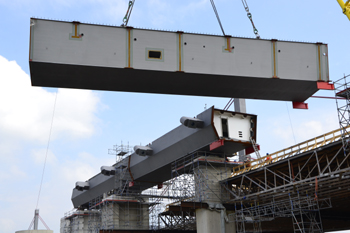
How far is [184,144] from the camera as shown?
3831 centimetres

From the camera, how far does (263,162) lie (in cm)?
3262

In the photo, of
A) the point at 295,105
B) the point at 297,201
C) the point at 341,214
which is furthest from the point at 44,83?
the point at 341,214

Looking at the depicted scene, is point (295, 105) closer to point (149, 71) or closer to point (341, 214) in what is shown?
point (149, 71)

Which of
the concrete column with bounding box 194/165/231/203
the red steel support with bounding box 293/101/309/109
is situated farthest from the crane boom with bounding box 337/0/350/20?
the concrete column with bounding box 194/165/231/203

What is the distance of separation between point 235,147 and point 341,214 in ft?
46.3

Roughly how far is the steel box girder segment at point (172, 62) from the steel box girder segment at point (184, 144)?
23.8 ft

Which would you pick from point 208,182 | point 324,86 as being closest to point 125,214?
point 208,182

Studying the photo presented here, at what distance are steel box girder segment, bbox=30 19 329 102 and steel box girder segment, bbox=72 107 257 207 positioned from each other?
7262 mm

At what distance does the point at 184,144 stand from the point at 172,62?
1382cm

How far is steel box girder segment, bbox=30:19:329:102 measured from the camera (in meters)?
24.7

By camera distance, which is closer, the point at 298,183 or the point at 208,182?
the point at 298,183

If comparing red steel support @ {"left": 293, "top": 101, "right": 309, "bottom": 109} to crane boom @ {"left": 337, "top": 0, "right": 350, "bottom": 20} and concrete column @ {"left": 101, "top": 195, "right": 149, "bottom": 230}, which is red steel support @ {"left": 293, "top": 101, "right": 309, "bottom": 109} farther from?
concrete column @ {"left": 101, "top": 195, "right": 149, "bottom": 230}

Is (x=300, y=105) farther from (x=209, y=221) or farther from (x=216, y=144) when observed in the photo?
(x=209, y=221)

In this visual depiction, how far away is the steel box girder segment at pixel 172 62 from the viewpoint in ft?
81.1
